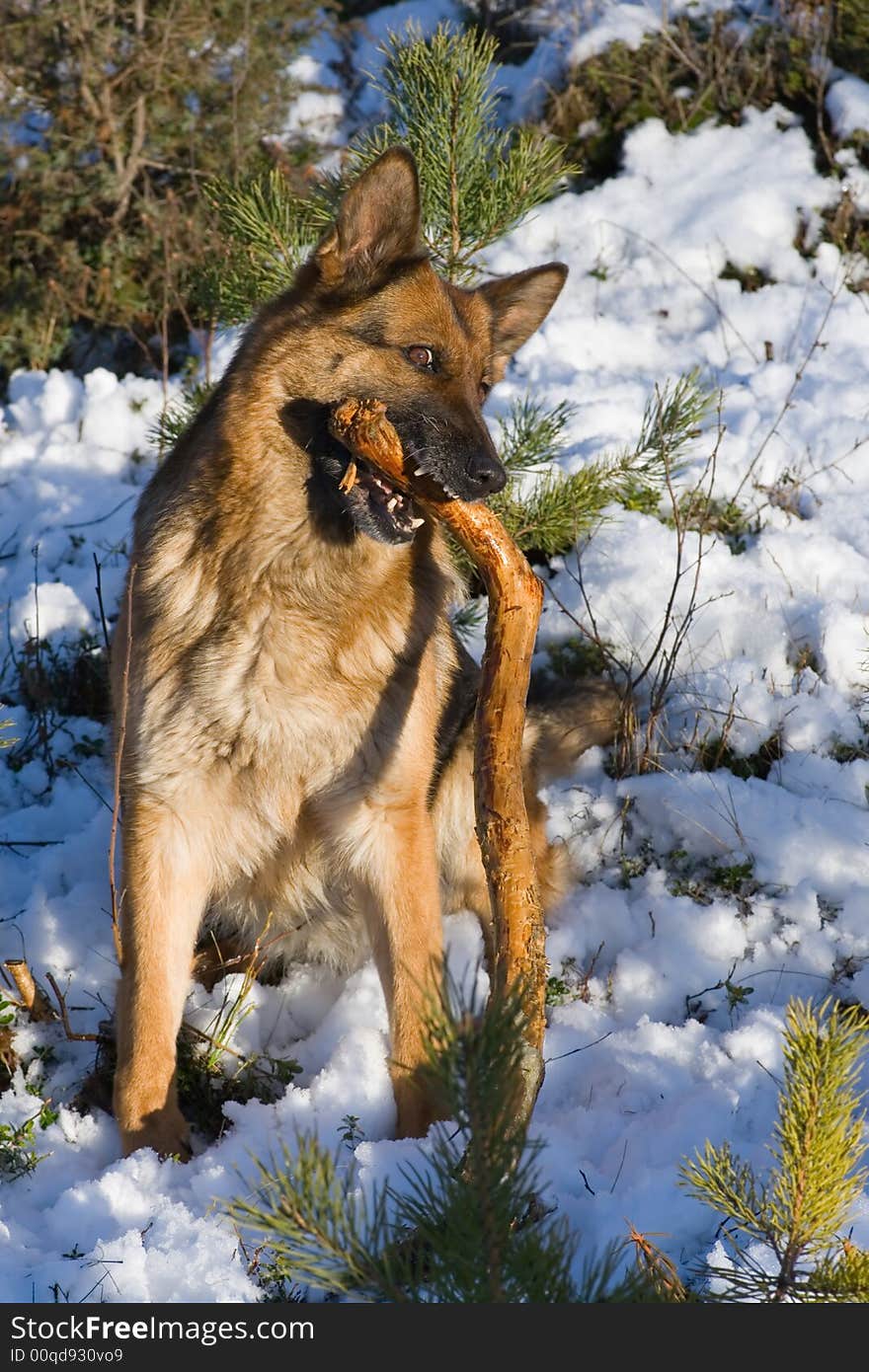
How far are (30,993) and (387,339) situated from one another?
7.42 feet

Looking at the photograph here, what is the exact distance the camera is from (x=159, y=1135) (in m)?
3.37

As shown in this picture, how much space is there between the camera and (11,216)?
24.4 ft

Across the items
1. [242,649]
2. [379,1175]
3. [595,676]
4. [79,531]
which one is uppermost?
[79,531]

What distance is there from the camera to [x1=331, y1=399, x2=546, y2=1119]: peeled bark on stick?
122 inches

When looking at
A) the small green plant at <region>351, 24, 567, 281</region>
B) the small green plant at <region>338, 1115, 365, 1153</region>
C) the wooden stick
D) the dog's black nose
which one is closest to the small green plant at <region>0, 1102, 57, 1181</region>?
the wooden stick

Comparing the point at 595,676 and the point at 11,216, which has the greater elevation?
the point at 11,216

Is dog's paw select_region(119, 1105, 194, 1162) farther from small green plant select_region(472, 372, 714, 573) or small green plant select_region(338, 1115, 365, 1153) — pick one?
small green plant select_region(472, 372, 714, 573)

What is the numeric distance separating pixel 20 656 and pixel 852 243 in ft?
17.2

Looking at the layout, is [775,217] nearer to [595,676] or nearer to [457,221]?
[457,221]

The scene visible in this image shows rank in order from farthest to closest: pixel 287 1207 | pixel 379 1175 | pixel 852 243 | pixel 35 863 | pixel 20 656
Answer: pixel 852 243
pixel 20 656
pixel 35 863
pixel 379 1175
pixel 287 1207

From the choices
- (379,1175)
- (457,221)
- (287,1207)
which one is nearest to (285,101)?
(457,221)

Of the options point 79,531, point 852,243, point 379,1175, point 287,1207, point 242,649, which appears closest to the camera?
point 287,1207

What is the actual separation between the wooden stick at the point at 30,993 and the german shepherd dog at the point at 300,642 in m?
0.41

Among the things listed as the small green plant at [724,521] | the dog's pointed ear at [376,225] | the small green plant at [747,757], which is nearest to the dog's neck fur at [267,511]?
the dog's pointed ear at [376,225]
